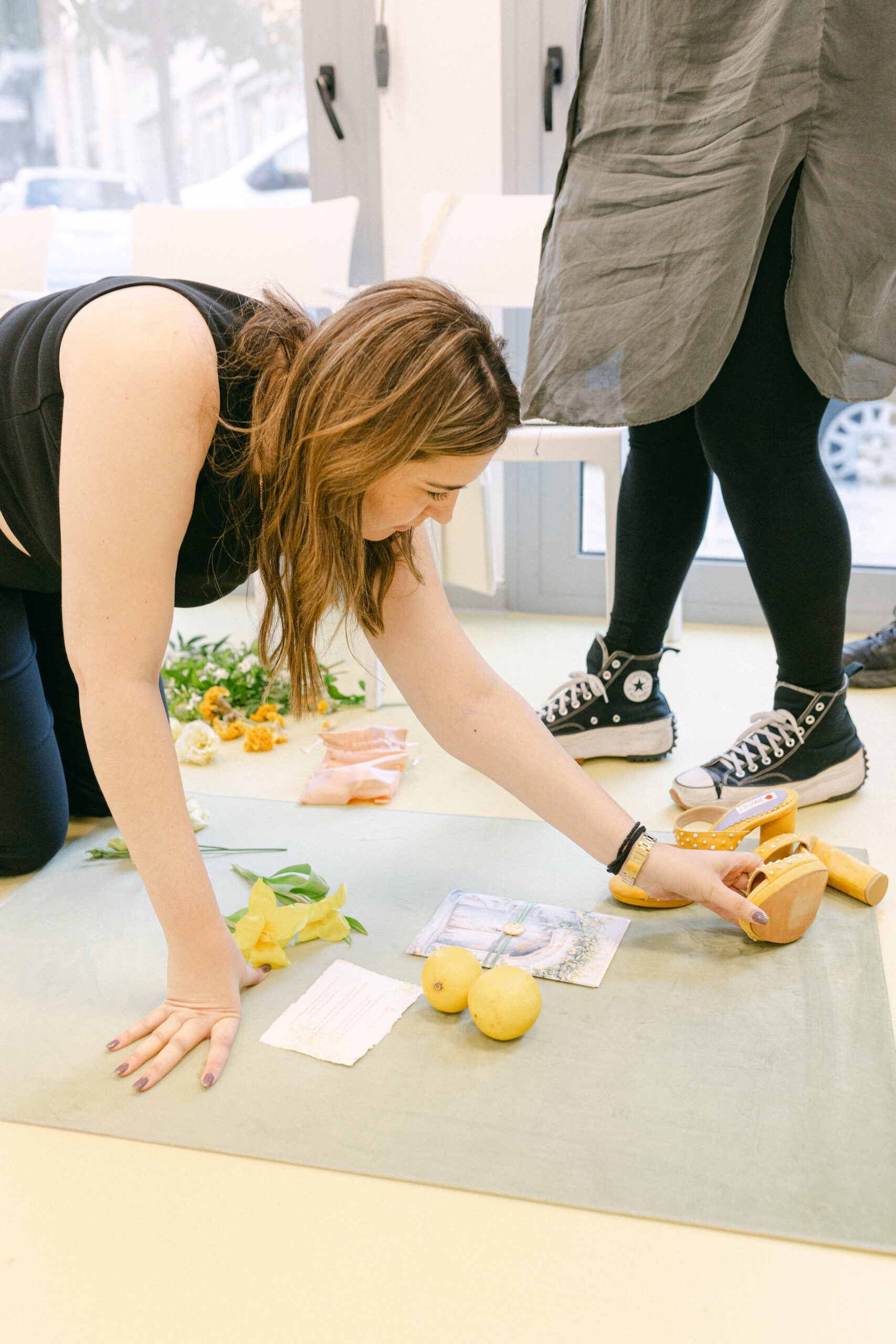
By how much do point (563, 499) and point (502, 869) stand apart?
1449 millimetres

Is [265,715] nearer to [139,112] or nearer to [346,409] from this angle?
[346,409]

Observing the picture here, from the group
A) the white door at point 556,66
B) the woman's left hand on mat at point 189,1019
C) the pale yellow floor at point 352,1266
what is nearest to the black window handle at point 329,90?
the white door at point 556,66

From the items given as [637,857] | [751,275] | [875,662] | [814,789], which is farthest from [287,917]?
[875,662]

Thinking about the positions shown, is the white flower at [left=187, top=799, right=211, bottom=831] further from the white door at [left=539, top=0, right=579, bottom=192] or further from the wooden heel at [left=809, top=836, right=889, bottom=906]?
the white door at [left=539, top=0, right=579, bottom=192]

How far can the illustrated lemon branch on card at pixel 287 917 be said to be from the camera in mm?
1228

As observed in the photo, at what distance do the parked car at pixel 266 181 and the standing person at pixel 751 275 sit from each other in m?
1.43

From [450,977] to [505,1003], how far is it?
7 cm

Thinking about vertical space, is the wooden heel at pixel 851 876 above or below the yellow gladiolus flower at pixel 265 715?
above

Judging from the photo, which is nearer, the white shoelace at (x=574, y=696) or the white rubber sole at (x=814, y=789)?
the white rubber sole at (x=814, y=789)

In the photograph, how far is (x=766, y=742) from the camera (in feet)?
5.33

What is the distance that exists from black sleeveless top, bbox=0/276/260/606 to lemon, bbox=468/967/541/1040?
1.64 feet

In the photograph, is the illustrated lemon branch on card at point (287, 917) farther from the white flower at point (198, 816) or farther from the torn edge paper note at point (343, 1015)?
the white flower at point (198, 816)

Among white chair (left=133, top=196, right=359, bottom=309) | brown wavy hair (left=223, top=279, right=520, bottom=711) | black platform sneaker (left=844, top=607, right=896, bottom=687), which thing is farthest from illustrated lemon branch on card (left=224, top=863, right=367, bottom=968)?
white chair (left=133, top=196, right=359, bottom=309)

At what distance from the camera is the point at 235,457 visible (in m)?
1.04
